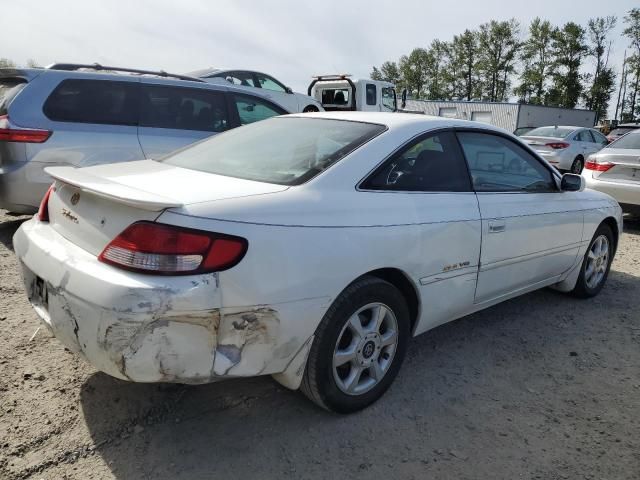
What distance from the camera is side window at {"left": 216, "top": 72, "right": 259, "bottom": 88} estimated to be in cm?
1136

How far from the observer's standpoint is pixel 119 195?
1.98 m

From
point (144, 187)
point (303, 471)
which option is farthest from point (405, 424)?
point (144, 187)

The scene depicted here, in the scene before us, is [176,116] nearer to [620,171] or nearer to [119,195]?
[119,195]

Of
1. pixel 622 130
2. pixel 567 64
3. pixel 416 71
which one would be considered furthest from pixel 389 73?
pixel 622 130

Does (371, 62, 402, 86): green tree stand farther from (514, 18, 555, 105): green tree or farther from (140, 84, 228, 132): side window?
(140, 84, 228, 132): side window

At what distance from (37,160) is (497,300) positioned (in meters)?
4.15

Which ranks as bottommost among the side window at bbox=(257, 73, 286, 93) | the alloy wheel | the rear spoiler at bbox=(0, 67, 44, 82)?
the alloy wheel

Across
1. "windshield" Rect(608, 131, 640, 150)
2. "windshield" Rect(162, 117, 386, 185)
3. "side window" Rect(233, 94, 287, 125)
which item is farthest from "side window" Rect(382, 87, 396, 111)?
"windshield" Rect(162, 117, 386, 185)

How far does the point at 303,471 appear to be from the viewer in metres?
2.10

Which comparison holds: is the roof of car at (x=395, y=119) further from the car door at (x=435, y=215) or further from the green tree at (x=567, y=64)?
the green tree at (x=567, y=64)

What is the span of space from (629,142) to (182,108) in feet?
20.5

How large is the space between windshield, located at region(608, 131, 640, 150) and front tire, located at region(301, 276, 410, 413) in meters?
6.22

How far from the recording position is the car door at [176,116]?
536 cm

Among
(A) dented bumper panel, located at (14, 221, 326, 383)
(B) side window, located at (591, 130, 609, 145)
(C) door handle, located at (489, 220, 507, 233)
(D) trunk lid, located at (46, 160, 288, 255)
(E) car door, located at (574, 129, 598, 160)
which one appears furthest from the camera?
(B) side window, located at (591, 130, 609, 145)
